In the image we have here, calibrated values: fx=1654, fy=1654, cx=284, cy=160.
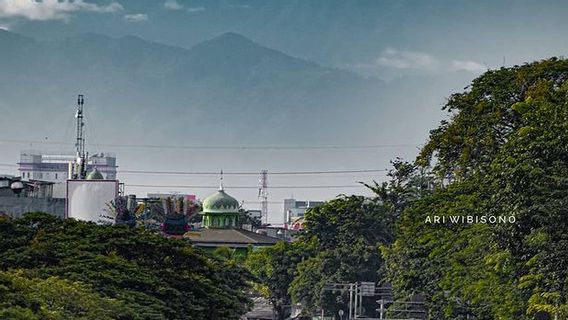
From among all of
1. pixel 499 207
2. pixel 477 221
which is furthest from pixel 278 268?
pixel 499 207

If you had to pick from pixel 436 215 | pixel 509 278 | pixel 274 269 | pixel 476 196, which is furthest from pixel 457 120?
pixel 274 269

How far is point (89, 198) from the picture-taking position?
136000 mm

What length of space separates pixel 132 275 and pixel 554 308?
19466 mm

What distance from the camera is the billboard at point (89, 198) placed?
442 feet

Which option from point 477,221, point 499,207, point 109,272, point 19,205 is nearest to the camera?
point 499,207

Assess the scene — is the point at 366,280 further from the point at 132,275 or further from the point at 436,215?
the point at 132,275

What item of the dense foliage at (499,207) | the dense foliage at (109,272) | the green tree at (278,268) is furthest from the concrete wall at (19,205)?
the dense foliage at (109,272)

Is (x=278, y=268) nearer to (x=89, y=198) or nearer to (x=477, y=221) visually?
(x=89, y=198)

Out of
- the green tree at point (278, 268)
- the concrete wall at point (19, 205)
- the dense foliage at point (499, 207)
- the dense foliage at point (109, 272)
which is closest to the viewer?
the dense foliage at point (109, 272)

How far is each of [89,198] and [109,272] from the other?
69588 millimetres

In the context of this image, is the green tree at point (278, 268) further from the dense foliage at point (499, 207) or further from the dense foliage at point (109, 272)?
the dense foliage at point (109, 272)

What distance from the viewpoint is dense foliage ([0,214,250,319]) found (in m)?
57.5

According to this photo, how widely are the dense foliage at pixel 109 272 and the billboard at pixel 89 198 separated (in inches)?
2040

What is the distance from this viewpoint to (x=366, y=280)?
427 feet
